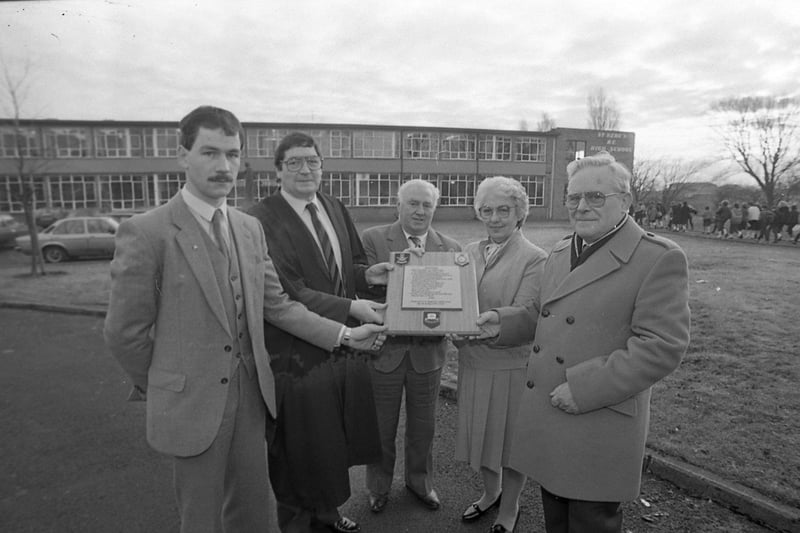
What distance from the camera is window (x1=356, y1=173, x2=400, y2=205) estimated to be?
142 ft

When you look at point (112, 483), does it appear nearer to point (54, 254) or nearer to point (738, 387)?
point (738, 387)

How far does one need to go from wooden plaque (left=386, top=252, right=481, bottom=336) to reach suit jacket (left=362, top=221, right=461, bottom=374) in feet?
1.78

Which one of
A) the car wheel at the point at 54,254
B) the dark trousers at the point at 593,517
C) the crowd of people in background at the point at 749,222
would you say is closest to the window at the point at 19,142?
the dark trousers at the point at 593,517

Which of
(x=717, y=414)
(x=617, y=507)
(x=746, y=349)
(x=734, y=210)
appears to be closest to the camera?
(x=617, y=507)

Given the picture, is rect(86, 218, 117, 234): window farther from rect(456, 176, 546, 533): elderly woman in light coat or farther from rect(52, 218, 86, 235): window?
rect(456, 176, 546, 533): elderly woman in light coat

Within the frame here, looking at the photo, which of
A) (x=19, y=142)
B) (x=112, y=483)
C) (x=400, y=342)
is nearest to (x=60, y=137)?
(x=19, y=142)

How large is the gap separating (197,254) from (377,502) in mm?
2398

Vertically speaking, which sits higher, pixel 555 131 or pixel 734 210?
pixel 555 131

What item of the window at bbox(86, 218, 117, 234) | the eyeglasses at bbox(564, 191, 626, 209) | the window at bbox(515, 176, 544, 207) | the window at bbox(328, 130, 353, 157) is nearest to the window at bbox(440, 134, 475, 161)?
the window at bbox(515, 176, 544, 207)

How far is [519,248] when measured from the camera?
340 cm

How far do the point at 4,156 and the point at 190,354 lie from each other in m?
1.10

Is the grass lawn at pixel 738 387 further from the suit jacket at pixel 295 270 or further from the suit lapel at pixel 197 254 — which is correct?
the suit lapel at pixel 197 254

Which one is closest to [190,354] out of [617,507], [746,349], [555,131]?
[617,507]

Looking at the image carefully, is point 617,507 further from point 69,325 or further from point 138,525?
point 69,325
